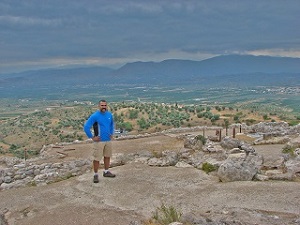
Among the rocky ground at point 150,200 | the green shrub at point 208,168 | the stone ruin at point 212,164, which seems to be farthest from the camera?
the green shrub at point 208,168

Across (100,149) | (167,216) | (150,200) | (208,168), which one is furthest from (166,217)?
(208,168)

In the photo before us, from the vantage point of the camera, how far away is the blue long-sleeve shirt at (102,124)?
12.2 metres

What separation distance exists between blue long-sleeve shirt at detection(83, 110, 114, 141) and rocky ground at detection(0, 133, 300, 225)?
1453 millimetres

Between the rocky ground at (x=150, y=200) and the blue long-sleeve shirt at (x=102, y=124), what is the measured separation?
1.45m

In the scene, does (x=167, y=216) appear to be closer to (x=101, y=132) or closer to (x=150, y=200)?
(x=150, y=200)

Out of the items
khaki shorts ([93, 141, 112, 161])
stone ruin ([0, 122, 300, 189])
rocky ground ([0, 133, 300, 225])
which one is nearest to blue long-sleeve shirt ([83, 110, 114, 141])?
khaki shorts ([93, 141, 112, 161])

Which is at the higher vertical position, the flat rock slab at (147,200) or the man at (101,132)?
the man at (101,132)

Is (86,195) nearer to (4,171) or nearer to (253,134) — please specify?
(4,171)

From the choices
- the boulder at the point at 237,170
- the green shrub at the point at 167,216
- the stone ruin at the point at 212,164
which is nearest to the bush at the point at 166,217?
the green shrub at the point at 167,216

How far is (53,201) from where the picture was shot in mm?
11234

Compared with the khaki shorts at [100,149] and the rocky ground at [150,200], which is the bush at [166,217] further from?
the khaki shorts at [100,149]

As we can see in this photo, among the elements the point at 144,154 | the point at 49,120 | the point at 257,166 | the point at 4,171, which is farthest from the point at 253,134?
the point at 49,120

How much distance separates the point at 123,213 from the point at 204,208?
2.01 meters

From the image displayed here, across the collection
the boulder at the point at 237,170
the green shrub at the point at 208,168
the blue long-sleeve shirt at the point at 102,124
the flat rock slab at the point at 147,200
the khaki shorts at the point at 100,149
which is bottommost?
the flat rock slab at the point at 147,200
